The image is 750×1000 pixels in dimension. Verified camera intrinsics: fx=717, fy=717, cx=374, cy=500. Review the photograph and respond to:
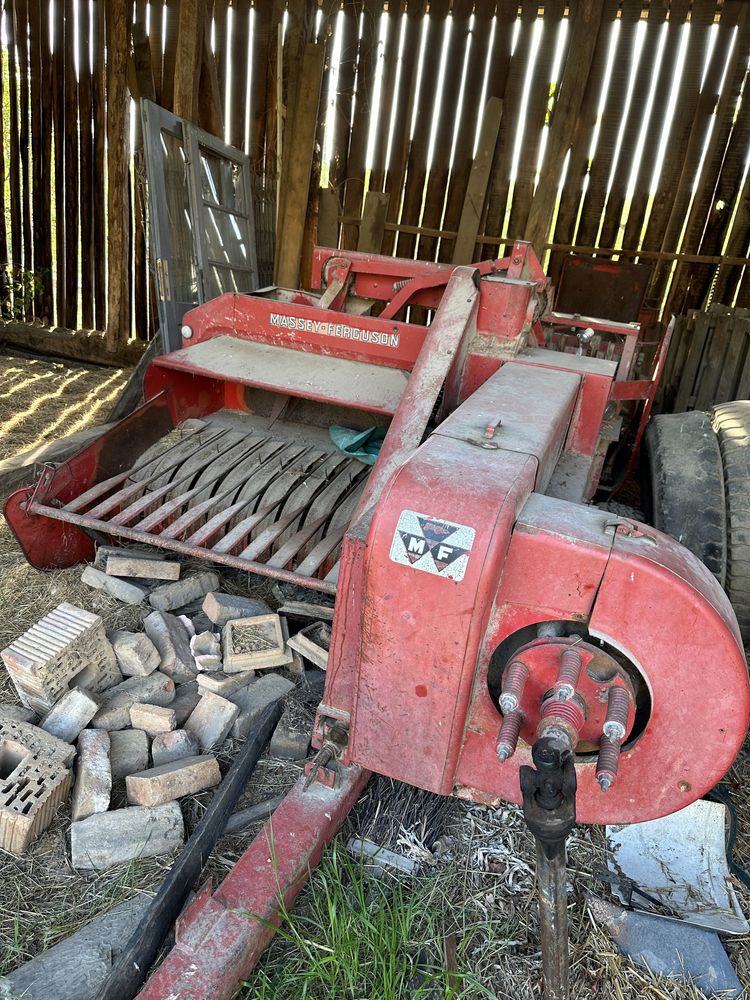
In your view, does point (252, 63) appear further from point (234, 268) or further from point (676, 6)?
point (676, 6)

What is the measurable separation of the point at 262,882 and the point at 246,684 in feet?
3.28

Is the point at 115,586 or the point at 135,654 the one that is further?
the point at 115,586

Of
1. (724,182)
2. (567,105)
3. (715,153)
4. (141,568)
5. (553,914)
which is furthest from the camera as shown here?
(724,182)

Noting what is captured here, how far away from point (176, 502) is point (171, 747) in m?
1.15

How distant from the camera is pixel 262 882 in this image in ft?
5.49

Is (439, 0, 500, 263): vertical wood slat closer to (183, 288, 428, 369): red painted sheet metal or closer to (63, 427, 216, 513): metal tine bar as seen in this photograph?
(183, 288, 428, 369): red painted sheet metal

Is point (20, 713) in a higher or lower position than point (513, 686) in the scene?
lower

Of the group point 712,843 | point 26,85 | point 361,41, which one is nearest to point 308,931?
point 712,843

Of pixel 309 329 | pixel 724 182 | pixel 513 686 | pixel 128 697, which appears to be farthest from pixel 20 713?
pixel 724 182

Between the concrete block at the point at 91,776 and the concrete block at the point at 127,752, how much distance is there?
0.06 meters

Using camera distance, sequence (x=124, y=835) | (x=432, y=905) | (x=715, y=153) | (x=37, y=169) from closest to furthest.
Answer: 1. (x=432, y=905)
2. (x=124, y=835)
3. (x=715, y=153)
4. (x=37, y=169)

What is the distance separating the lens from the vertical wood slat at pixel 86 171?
7.56m

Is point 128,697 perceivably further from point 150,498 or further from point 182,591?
point 150,498

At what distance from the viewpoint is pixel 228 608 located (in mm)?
2875
